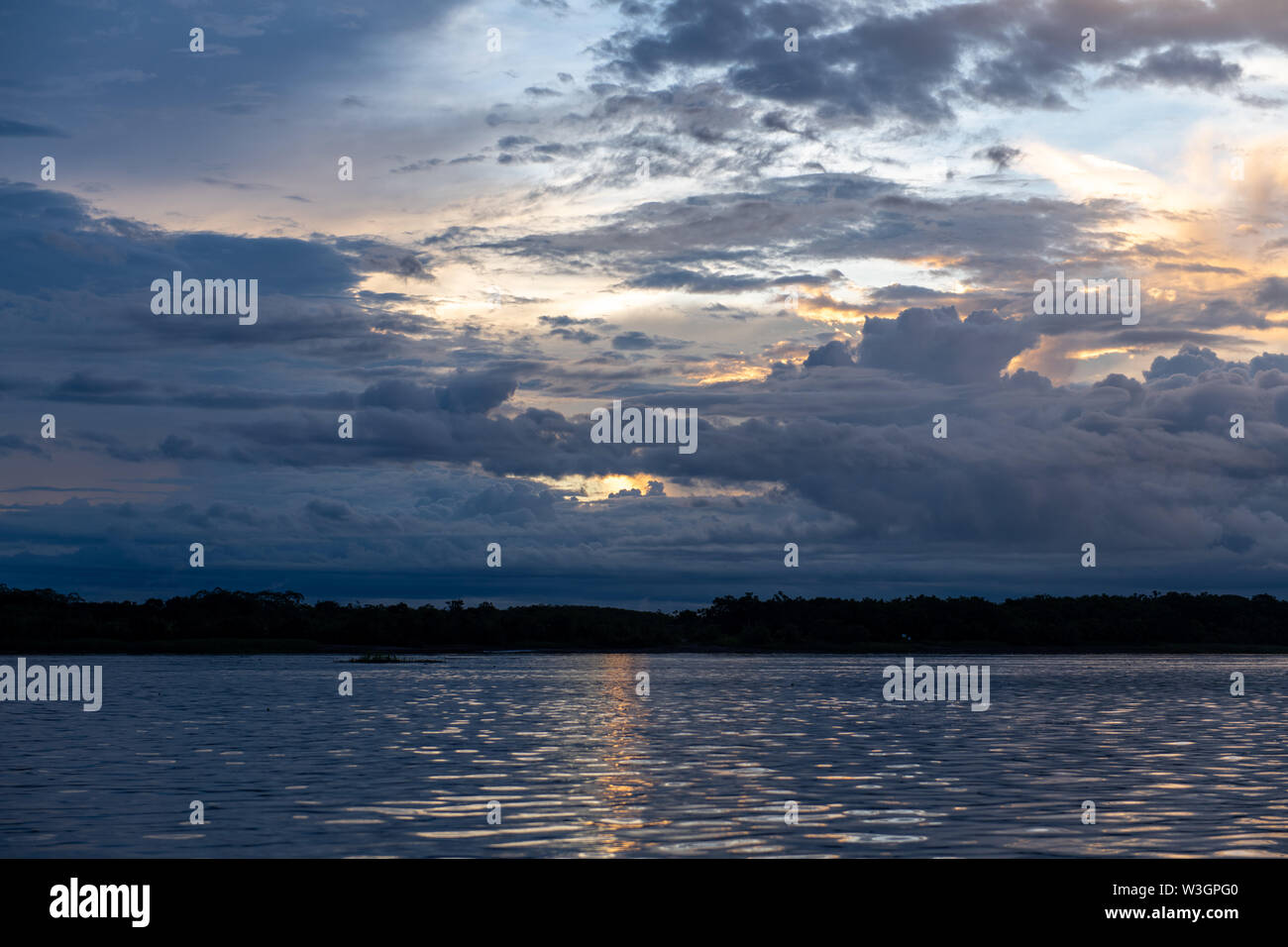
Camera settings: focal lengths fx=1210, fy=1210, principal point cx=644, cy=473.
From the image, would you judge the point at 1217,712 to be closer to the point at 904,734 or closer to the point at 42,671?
the point at 904,734

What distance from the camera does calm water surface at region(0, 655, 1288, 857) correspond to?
1110 inches

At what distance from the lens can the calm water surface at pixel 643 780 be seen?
2820 cm

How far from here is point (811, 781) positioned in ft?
129

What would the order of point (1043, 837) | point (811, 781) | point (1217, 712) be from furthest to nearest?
1. point (1217, 712)
2. point (811, 781)
3. point (1043, 837)

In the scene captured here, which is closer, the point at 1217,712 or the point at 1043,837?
the point at 1043,837

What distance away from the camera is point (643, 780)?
39.8 m
